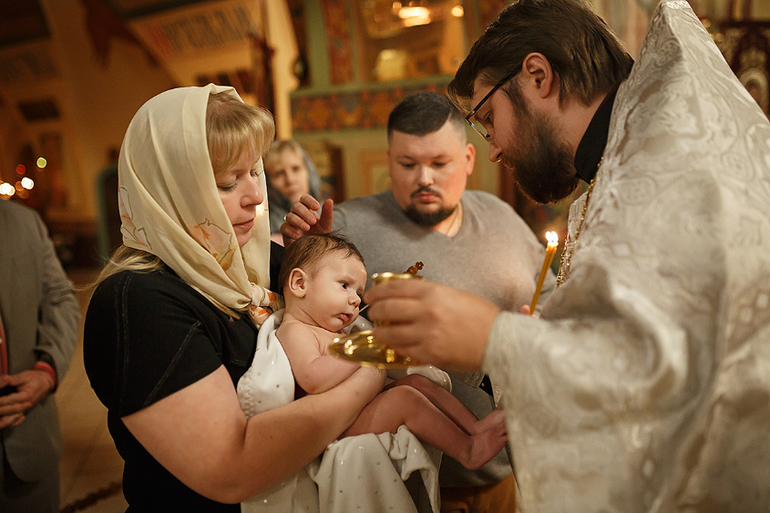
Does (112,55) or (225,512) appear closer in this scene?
(225,512)

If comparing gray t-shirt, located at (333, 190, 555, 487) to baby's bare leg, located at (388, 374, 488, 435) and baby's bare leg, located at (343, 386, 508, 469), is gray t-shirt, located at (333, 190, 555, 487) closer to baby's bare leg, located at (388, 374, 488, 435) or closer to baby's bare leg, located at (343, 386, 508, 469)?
baby's bare leg, located at (388, 374, 488, 435)

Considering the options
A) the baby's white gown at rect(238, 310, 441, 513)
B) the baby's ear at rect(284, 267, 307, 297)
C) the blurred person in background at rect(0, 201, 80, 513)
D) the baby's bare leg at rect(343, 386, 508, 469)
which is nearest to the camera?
the baby's white gown at rect(238, 310, 441, 513)

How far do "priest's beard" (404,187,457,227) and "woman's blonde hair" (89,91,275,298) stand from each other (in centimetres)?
130

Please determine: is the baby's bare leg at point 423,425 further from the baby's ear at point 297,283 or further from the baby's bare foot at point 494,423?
the baby's ear at point 297,283

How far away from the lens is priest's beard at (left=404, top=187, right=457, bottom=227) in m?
2.86

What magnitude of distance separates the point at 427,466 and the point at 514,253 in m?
1.65

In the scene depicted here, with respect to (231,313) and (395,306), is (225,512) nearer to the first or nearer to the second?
(231,313)

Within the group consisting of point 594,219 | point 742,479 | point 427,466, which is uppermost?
point 594,219

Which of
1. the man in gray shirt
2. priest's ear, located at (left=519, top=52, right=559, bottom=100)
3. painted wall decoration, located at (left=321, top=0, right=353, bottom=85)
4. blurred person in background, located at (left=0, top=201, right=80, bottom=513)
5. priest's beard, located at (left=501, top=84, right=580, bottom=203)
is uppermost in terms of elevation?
painted wall decoration, located at (left=321, top=0, right=353, bottom=85)

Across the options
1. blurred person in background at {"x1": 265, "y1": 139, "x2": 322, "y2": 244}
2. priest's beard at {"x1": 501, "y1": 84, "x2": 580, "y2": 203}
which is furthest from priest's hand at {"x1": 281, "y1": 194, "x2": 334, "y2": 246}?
blurred person in background at {"x1": 265, "y1": 139, "x2": 322, "y2": 244}

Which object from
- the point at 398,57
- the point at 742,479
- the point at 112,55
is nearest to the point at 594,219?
the point at 742,479

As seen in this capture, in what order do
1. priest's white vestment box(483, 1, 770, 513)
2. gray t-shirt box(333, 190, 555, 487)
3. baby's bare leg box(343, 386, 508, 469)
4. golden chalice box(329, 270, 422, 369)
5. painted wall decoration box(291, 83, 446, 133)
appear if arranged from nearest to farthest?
priest's white vestment box(483, 1, 770, 513) < golden chalice box(329, 270, 422, 369) < baby's bare leg box(343, 386, 508, 469) < gray t-shirt box(333, 190, 555, 487) < painted wall decoration box(291, 83, 446, 133)

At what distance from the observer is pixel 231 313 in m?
1.68

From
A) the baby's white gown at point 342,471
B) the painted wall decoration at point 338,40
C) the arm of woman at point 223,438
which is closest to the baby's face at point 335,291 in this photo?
the baby's white gown at point 342,471
